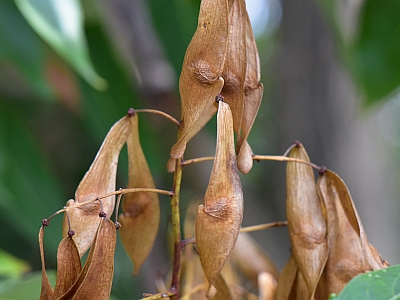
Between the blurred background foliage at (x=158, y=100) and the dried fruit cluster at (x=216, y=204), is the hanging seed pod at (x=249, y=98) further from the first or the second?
the blurred background foliage at (x=158, y=100)

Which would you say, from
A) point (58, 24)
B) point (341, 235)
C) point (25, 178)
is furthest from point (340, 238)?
point (25, 178)

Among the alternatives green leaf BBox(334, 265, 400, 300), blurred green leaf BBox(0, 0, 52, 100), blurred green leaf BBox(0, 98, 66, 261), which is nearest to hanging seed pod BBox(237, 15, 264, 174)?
green leaf BBox(334, 265, 400, 300)

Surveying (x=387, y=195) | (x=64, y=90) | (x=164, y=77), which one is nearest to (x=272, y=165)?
(x=387, y=195)

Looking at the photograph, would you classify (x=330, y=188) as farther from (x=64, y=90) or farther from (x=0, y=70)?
(x=0, y=70)

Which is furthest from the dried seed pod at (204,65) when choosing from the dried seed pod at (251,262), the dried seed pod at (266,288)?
the dried seed pod at (251,262)

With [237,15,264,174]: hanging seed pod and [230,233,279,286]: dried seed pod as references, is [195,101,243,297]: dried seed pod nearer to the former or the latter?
[237,15,264,174]: hanging seed pod

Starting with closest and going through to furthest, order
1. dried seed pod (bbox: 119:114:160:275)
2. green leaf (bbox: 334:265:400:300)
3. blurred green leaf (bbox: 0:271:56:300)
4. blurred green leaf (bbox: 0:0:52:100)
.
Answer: green leaf (bbox: 334:265:400:300) → dried seed pod (bbox: 119:114:160:275) → blurred green leaf (bbox: 0:271:56:300) → blurred green leaf (bbox: 0:0:52:100)
